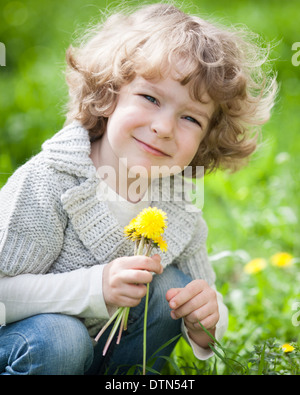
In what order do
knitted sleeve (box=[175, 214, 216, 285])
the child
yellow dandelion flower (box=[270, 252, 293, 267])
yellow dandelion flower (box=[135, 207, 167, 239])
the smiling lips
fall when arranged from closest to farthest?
yellow dandelion flower (box=[135, 207, 167, 239]), the child, the smiling lips, knitted sleeve (box=[175, 214, 216, 285]), yellow dandelion flower (box=[270, 252, 293, 267])

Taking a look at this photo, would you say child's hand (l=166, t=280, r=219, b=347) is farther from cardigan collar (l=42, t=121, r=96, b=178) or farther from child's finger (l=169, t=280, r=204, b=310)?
cardigan collar (l=42, t=121, r=96, b=178)

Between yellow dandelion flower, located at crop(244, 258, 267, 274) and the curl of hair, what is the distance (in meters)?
0.45

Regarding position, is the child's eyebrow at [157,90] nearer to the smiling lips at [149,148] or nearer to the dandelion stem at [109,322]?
the smiling lips at [149,148]

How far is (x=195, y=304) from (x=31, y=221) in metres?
0.43

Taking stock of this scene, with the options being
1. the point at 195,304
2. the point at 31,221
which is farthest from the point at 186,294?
the point at 31,221

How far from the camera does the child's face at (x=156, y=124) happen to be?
1.30 meters

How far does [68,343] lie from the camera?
46.0 inches

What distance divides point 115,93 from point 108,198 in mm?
278

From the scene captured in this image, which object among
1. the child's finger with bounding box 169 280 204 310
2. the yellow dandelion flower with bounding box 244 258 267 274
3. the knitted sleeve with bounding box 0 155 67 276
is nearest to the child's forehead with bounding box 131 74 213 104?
the knitted sleeve with bounding box 0 155 67 276

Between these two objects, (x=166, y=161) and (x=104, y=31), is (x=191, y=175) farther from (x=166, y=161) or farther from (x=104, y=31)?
(x=104, y=31)

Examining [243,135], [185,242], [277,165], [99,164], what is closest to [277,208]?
[277,165]

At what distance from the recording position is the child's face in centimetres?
130

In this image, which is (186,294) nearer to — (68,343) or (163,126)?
(68,343)

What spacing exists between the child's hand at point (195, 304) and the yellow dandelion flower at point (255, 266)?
651 millimetres
